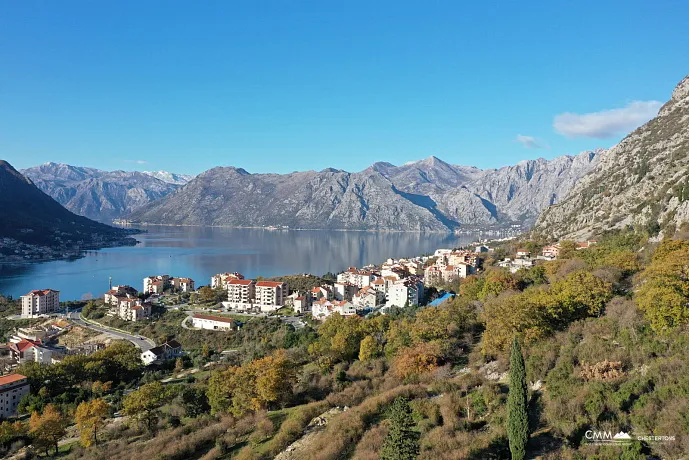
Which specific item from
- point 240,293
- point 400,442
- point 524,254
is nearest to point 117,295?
point 240,293

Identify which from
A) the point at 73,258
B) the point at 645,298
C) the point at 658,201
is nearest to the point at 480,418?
the point at 645,298

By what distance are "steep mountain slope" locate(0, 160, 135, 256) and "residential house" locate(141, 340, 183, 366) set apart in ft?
272

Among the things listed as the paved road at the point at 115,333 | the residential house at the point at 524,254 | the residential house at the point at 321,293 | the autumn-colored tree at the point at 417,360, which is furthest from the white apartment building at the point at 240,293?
the autumn-colored tree at the point at 417,360

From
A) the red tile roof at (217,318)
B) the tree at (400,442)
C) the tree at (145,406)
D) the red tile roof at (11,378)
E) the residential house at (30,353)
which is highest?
the tree at (400,442)

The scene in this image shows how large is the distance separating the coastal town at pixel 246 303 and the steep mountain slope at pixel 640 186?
631cm

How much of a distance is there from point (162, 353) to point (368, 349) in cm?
1761

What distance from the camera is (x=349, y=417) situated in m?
11.8

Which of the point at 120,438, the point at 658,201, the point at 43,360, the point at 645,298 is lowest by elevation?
the point at 43,360

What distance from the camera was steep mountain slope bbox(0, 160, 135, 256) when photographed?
10535 centimetres

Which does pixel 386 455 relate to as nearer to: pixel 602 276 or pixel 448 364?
pixel 448 364

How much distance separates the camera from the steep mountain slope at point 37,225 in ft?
346

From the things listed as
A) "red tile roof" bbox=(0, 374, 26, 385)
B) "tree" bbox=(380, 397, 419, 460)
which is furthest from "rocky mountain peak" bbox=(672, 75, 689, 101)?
"red tile roof" bbox=(0, 374, 26, 385)

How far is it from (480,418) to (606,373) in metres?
3.17

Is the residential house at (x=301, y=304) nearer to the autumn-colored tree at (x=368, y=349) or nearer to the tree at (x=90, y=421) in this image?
Answer: the autumn-colored tree at (x=368, y=349)
